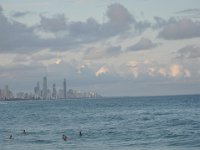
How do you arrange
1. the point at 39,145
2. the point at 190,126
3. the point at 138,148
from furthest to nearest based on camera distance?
the point at 190,126
the point at 39,145
the point at 138,148

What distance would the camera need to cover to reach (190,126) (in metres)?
86.4

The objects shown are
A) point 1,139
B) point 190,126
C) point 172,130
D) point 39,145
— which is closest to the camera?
point 39,145

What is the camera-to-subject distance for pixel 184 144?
61.5 meters

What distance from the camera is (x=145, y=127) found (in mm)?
87062

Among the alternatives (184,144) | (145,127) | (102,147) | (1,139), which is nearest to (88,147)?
(102,147)

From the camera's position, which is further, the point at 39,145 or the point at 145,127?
the point at 145,127

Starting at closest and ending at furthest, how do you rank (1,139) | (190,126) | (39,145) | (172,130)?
(39,145), (1,139), (172,130), (190,126)

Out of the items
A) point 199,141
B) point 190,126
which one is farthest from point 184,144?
point 190,126

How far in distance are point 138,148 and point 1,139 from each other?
24.5 meters

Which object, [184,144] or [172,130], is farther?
[172,130]

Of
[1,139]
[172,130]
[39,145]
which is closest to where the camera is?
[39,145]

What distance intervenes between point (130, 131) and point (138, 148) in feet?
75.0

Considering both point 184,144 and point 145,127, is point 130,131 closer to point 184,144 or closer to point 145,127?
point 145,127

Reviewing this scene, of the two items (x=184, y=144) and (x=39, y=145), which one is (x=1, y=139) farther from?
(x=184, y=144)
